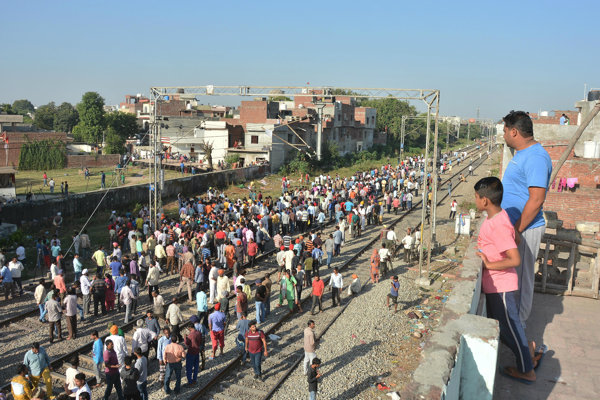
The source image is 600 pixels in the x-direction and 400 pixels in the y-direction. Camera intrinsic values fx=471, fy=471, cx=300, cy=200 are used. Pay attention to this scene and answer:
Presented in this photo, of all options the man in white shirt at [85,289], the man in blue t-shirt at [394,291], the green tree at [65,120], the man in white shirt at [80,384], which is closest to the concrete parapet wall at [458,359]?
the man in white shirt at [80,384]

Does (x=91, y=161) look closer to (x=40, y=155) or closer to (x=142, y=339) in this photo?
(x=40, y=155)

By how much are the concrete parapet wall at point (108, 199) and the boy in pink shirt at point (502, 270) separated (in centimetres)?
2376

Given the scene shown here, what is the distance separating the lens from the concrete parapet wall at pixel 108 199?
22781 millimetres

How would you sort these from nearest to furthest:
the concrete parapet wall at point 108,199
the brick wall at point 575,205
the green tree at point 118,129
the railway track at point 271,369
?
the railway track at point 271,369 → the brick wall at point 575,205 → the concrete parapet wall at point 108,199 → the green tree at point 118,129

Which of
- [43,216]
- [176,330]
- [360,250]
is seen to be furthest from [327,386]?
[43,216]

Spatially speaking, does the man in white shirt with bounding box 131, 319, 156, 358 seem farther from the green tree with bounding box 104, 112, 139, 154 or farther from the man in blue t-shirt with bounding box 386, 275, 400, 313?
the green tree with bounding box 104, 112, 139, 154

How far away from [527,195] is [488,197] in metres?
0.50

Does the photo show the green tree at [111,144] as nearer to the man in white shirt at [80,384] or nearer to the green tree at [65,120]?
the green tree at [65,120]

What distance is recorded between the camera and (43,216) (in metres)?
23.8

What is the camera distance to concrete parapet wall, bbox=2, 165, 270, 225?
2278cm

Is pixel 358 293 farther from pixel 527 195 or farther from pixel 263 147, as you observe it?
pixel 263 147

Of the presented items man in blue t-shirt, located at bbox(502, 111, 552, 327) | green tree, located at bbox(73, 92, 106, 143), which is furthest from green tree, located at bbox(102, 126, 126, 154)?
man in blue t-shirt, located at bbox(502, 111, 552, 327)

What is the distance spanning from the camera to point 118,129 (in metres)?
65.2

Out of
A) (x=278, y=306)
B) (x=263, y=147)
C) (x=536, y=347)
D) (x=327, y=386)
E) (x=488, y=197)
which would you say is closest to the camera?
(x=488, y=197)
